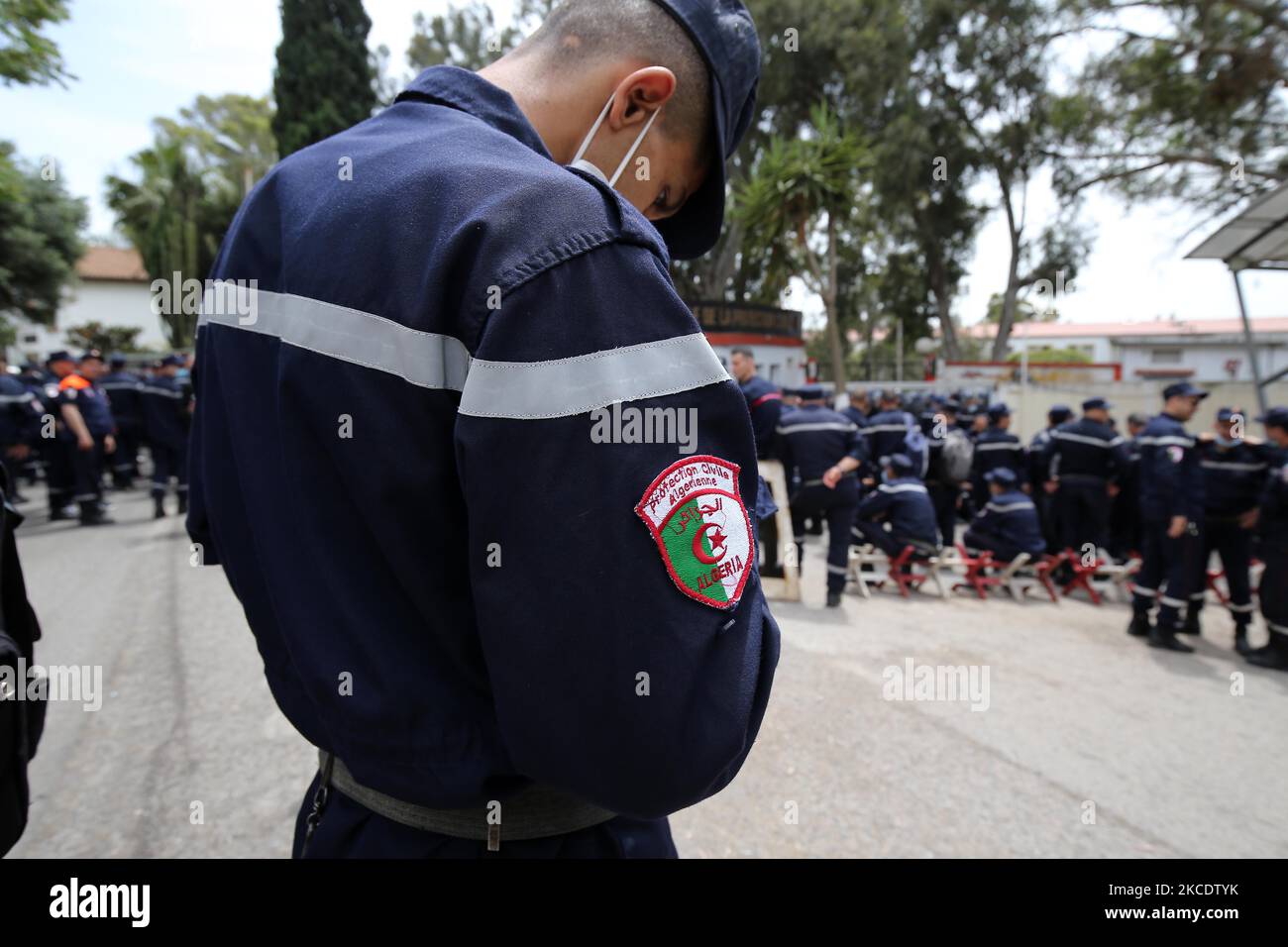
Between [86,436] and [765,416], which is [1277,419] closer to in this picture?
[765,416]

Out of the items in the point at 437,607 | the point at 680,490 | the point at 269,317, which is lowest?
the point at 437,607

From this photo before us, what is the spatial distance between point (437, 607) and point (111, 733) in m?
3.90

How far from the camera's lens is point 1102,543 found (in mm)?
8367

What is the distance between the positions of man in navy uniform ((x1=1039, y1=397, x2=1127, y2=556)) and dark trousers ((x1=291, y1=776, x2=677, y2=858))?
8.51 meters

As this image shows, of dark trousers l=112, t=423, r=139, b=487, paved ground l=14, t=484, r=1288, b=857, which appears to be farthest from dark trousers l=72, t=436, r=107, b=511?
paved ground l=14, t=484, r=1288, b=857

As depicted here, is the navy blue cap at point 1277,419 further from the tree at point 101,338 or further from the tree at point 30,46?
the tree at point 101,338

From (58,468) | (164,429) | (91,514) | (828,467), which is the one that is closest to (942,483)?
(828,467)

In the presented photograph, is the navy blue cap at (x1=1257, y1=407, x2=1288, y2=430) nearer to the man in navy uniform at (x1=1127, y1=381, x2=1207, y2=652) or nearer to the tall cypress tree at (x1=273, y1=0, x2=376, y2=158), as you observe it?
the man in navy uniform at (x1=1127, y1=381, x2=1207, y2=652)

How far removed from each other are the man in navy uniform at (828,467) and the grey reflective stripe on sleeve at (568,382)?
6.51m

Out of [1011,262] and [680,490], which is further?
[1011,262]

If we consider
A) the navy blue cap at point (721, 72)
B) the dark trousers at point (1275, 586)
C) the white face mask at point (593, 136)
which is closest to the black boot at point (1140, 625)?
the dark trousers at point (1275, 586)

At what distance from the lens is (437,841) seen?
1.02m
